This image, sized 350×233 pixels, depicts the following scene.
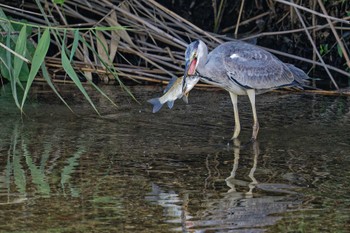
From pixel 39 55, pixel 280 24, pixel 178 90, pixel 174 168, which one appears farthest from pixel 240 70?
pixel 280 24

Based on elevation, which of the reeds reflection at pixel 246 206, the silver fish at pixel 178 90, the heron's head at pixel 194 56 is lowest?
the reeds reflection at pixel 246 206

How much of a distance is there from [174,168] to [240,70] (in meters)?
1.77

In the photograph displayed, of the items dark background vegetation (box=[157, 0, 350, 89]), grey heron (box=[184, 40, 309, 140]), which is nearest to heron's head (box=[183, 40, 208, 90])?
grey heron (box=[184, 40, 309, 140])

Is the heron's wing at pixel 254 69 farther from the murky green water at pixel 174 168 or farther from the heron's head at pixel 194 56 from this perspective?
the murky green water at pixel 174 168

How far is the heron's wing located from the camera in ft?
24.6

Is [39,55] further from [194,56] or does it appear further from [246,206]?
[246,206]

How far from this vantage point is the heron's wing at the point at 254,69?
295 inches

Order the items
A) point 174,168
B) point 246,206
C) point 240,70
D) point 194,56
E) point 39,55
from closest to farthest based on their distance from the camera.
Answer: point 246,206, point 174,168, point 39,55, point 194,56, point 240,70

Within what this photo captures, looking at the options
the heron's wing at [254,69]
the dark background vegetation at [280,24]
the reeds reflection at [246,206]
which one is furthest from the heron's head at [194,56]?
the dark background vegetation at [280,24]

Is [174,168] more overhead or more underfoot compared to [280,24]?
more underfoot

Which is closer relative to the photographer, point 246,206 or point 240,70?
point 246,206

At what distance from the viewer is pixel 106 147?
6.61 meters

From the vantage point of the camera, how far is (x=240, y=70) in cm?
750

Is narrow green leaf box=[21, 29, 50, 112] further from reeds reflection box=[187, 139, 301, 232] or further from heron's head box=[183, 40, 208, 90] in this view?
reeds reflection box=[187, 139, 301, 232]
